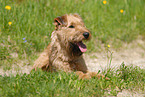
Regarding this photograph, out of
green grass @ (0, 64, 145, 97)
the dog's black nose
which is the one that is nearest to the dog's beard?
the dog's black nose

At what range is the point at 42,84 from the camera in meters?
3.64

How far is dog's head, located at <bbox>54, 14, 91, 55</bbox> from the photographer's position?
4.14m

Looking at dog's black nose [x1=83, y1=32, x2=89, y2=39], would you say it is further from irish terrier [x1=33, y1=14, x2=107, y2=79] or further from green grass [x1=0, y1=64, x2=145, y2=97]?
green grass [x1=0, y1=64, x2=145, y2=97]

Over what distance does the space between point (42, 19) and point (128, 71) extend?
3677 mm

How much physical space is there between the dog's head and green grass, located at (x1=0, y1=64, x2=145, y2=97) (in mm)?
647

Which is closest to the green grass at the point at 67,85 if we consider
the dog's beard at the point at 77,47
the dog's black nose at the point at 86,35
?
the dog's beard at the point at 77,47

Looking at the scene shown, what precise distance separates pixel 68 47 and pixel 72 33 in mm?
332

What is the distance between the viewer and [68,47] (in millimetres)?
4328

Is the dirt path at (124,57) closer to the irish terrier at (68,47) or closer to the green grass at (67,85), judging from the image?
the irish terrier at (68,47)

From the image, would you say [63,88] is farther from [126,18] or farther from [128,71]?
[126,18]

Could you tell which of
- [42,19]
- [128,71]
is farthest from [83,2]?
[128,71]

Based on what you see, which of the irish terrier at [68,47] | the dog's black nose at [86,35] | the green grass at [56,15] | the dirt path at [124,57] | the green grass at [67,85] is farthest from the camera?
the dirt path at [124,57]

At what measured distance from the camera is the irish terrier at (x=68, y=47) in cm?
421

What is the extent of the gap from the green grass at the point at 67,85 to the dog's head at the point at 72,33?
647 mm
